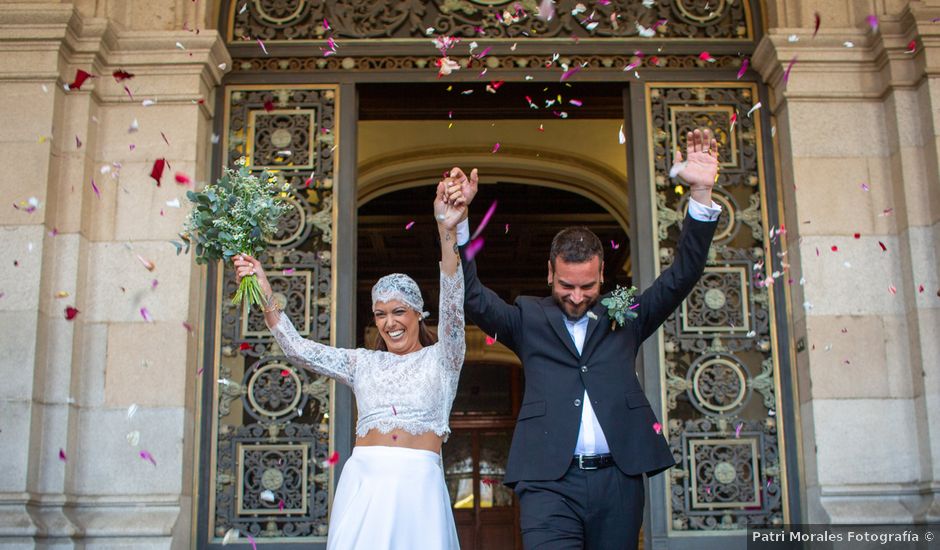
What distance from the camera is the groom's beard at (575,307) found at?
4598 millimetres

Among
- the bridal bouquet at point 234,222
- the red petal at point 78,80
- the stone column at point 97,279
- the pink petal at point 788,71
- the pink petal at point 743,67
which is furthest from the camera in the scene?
the pink petal at point 743,67

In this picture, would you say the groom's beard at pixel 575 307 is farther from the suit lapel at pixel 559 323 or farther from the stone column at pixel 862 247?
the stone column at pixel 862 247

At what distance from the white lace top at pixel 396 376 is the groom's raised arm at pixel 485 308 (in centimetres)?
28

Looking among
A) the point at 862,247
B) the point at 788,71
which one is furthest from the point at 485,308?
the point at 788,71

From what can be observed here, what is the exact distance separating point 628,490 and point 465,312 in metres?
0.94

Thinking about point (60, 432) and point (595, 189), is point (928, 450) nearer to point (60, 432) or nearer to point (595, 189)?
point (60, 432)

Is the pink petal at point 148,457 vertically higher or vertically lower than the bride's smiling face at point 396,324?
lower

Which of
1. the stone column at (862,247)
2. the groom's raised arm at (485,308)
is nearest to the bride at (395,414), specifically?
the groom's raised arm at (485,308)

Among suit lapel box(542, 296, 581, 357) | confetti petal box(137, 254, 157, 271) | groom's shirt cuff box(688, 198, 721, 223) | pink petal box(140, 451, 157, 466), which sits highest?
confetti petal box(137, 254, 157, 271)

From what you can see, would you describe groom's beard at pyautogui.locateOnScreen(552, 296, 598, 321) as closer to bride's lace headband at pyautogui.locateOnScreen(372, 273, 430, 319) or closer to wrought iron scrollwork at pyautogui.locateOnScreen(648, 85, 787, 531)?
bride's lace headband at pyautogui.locateOnScreen(372, 273, 430, 319)

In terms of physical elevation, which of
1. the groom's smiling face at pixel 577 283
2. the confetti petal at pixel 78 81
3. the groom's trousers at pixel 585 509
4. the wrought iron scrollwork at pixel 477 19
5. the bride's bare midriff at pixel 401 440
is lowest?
the groom's trousers at pixel 585 509

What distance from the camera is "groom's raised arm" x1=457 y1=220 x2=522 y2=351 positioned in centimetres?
455

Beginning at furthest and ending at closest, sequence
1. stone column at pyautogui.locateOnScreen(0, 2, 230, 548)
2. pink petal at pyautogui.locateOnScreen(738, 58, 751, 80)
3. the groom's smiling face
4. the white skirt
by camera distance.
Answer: pink petal at pyautogui.locateOnScreen(738, 58, 751, 80) < stone column at pyautogui.locateOnScreen(0, 2, 230, 548) < the white skirt < the groom's smiling face

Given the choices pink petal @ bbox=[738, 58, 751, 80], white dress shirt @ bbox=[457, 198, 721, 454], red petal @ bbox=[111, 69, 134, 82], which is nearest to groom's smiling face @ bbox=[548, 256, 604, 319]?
white dress shirt @ bbox=[457, 198, 721, 454]
